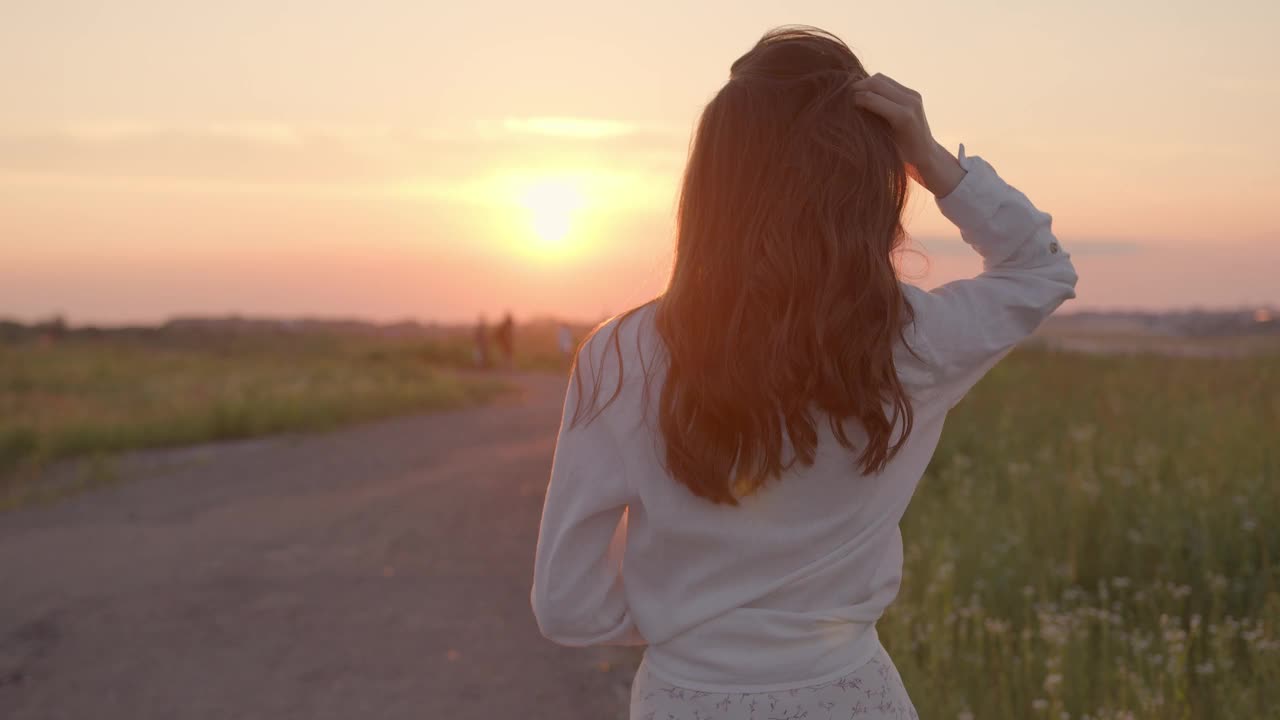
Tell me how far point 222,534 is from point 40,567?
132 centimetres

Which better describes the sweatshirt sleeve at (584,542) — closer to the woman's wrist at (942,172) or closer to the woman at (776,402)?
the woman at (776,402)

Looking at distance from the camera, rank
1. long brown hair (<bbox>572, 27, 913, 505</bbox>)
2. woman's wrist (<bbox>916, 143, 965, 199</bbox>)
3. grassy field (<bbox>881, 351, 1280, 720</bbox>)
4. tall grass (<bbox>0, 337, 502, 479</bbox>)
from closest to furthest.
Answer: long brown hair (<bbox>572, 27, 913, 505</bbox>), woman's wrist (<bbox>916, 143, 965, 199</bbox>), grassy field (<bbox>881, 351, 1280, 720</bbox>), tall grass (<bbox>0, 337, 502, 479</bbox>)

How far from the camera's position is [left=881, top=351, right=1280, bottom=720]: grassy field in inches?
156

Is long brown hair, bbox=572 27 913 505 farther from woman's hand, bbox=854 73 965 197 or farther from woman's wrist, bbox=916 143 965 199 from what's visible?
woman's wrist, bbox=916 143 965 199

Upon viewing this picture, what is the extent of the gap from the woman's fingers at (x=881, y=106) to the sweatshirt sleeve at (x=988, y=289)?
218 millimetres

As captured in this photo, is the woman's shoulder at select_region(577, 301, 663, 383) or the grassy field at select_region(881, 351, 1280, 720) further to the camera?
the grassy field at select_region(881, 351, 1280, 720)

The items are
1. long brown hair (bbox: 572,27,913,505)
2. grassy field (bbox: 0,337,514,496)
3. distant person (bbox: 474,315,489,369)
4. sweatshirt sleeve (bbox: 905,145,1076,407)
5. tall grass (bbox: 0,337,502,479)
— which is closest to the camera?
long brown hair (bbox: 572,27,913,505)

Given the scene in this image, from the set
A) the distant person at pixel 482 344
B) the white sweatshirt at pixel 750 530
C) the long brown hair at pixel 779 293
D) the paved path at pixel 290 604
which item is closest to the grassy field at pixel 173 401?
the paved path at pixel 290 604

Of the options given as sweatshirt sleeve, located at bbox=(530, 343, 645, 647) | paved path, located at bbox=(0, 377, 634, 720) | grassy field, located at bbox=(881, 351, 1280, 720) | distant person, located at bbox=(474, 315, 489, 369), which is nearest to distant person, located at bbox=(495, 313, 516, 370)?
distant person, located at bbox=(474, 315, 489, 369)

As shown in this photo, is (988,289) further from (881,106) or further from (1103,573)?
(1103,573)

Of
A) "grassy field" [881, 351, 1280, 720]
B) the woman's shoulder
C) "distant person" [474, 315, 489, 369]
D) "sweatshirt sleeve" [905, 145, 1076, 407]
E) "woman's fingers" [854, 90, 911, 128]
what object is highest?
"woman's fingers" [854, 90, 911, 128]

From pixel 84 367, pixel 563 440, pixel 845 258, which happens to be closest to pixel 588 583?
pixel 563 440

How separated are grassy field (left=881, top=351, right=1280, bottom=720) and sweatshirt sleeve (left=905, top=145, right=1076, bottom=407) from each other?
1.99 m

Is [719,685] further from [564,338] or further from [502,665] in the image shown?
[564,338]
